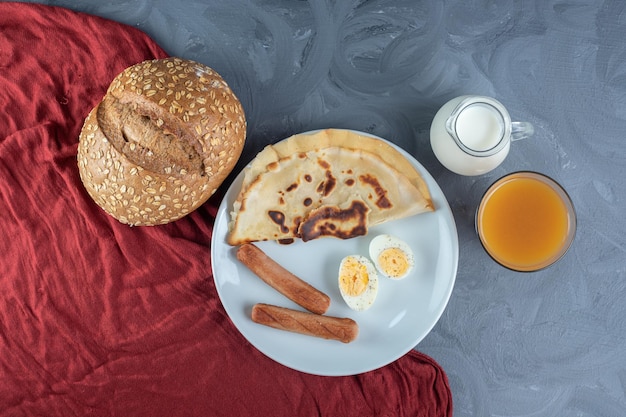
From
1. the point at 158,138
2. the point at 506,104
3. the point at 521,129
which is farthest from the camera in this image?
the point at 506,104

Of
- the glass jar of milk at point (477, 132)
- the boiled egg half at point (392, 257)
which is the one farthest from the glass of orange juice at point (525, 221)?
the boiled egg half at point (392, 257)

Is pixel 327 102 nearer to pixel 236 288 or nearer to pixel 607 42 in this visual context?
pixel 236 288

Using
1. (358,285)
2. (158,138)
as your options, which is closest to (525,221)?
(358,285)

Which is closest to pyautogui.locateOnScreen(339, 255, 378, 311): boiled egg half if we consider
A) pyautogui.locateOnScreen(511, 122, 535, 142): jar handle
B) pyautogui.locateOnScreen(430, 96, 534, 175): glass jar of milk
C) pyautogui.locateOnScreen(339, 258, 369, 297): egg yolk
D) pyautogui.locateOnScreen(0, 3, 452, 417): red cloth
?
pyautogui.locateOnScreen(339, 258, 369, 297): egg yolk

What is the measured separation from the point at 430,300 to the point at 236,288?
0.54 metres

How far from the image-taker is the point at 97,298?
1844 millimetres

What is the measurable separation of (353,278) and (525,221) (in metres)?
0.49

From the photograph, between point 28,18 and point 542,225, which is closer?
point 542,225

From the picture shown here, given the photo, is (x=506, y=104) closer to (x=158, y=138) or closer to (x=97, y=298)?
(x=158, y=138)

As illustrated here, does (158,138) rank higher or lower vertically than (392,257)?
higher

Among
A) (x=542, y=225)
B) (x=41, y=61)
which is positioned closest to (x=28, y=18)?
(x=41, y=61)

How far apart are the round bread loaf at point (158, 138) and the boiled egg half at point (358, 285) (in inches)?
17.9

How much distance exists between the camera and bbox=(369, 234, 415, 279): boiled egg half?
171cm

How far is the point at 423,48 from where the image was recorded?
1.84 metres
